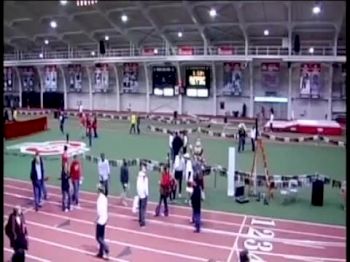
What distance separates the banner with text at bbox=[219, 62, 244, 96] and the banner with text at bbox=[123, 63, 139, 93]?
697 centimetres

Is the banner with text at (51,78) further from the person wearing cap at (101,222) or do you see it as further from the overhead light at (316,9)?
the person wearing cap at (101,222)

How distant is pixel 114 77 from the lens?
3550 centimetres

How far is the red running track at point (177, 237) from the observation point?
8164 mm

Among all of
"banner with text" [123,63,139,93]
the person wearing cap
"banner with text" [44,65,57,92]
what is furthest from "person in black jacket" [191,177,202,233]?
"banner with text" [44,65,57,92]

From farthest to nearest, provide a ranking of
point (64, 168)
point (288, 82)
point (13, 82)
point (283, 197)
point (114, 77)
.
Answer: point (13, 82), point (114, 77), point (288, 82), point (283, 197), point (64, 168)

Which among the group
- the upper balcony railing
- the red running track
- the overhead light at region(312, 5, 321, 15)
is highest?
the overhead light at region(312, 5, 321, 15)

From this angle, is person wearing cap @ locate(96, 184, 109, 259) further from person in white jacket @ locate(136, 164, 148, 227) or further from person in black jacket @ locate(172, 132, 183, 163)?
person in black jacket @ locate(172, 132, 183, 163)

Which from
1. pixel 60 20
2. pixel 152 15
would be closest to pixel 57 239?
pixel 152 15

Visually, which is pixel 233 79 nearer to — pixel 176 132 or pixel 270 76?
pixel 270 76

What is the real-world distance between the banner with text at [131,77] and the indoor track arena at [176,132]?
0.11 meters

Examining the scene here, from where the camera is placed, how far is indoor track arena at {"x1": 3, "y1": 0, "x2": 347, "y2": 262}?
9.01 metres

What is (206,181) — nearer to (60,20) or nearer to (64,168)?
(64,168)

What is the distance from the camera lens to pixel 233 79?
3111cm

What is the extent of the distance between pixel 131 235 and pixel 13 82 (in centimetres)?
3277
